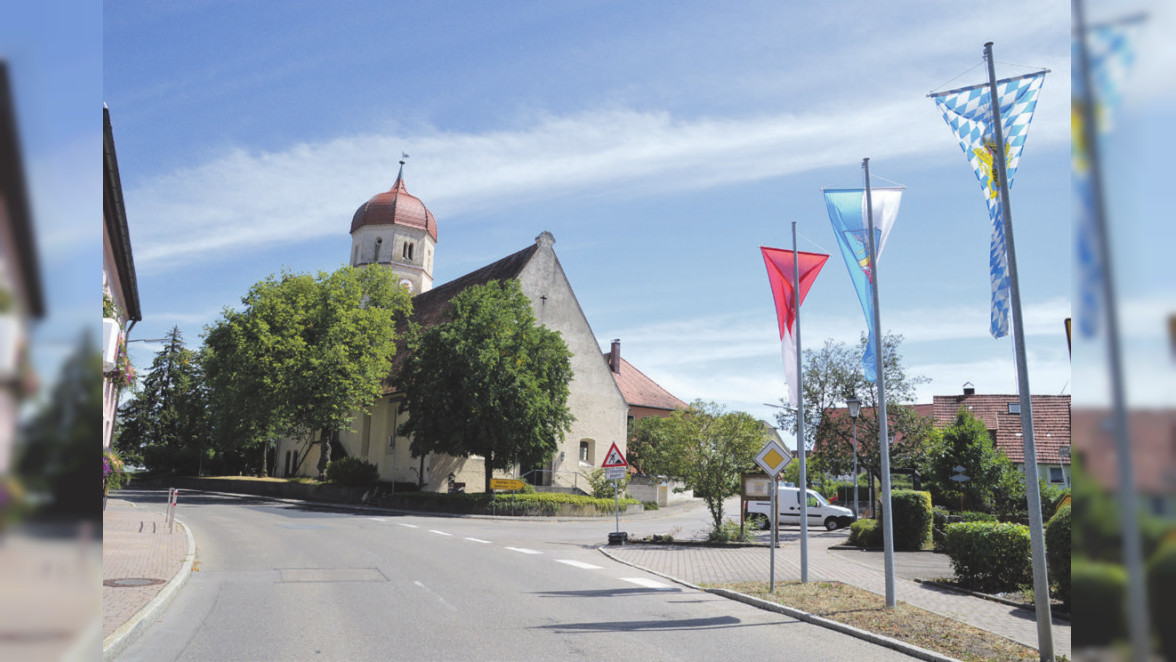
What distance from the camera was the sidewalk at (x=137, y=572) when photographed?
8.74 meters

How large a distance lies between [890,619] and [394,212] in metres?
59.1

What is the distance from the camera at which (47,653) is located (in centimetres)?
102

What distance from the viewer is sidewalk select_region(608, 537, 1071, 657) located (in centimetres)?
1105

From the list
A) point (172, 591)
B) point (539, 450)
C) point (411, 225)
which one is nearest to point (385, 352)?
point (539, 450)

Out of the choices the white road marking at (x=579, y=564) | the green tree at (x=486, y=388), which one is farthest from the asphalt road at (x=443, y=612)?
the green tree at (x=486, y=388)

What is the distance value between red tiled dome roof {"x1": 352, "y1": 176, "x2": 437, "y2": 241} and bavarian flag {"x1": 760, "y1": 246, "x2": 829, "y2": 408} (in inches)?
2088

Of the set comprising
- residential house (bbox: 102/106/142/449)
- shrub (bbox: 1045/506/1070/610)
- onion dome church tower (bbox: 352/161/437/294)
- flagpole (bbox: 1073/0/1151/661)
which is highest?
onion dome church tower (bbox: 352/161/437/294)

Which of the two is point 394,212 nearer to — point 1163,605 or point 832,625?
point 832,625

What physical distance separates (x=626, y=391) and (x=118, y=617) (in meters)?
56.9

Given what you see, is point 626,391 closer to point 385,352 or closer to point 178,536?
point 385,352

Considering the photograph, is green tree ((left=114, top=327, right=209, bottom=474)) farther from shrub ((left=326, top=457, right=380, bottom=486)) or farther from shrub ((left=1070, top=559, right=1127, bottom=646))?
shrub ((left=1070, top=559, right=1127, bottom=646))

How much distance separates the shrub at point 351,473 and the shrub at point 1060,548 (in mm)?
36020

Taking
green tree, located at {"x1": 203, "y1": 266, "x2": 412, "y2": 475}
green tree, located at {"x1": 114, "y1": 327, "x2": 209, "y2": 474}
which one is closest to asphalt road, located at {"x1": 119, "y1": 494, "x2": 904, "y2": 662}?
green tree, located at {"x1": 203, "y1": 266, "x2": 412, "y2": 475}

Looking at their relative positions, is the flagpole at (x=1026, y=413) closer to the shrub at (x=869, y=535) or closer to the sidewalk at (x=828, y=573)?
the sidewalk at (x=828, y=573)
